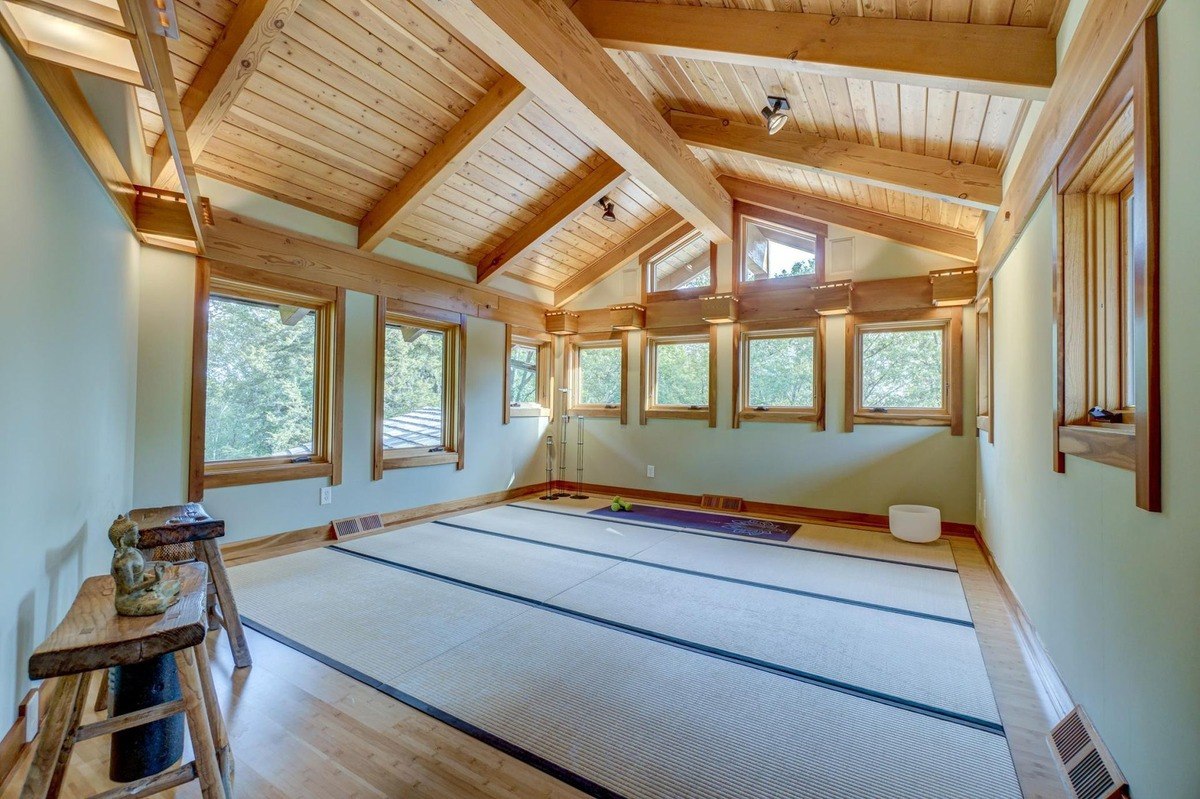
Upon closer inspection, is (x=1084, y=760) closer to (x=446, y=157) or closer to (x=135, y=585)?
(x=135, y=585)

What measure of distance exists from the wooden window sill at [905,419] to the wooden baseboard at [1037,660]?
1766mm

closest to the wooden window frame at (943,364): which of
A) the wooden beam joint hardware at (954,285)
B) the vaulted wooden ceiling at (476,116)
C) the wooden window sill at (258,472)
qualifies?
the wooden beam joint hardware at (954,285)

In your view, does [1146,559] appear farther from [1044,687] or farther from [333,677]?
[333,677]

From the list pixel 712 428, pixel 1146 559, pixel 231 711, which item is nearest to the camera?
pixel 1146 559

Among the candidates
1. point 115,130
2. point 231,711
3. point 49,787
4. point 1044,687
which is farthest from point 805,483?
point 115,130

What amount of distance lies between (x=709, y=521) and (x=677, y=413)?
4.45ft

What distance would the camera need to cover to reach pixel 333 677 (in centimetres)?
198

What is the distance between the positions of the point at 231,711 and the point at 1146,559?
9.17ft

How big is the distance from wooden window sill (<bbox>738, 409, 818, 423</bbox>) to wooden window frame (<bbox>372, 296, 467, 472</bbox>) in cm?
296

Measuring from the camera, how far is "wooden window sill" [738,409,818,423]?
4949mm

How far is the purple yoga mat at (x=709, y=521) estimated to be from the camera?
4406 mm

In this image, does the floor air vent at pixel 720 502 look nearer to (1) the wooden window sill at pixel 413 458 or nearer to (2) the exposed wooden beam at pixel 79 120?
(1) the wooden window sill at pixel 413 458

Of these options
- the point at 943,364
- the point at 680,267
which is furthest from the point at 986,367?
the point at 680,267

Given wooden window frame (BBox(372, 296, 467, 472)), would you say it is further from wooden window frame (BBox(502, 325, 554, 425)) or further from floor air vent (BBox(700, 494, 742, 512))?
floor air vent (BBox(700, 494, 742, 512))
